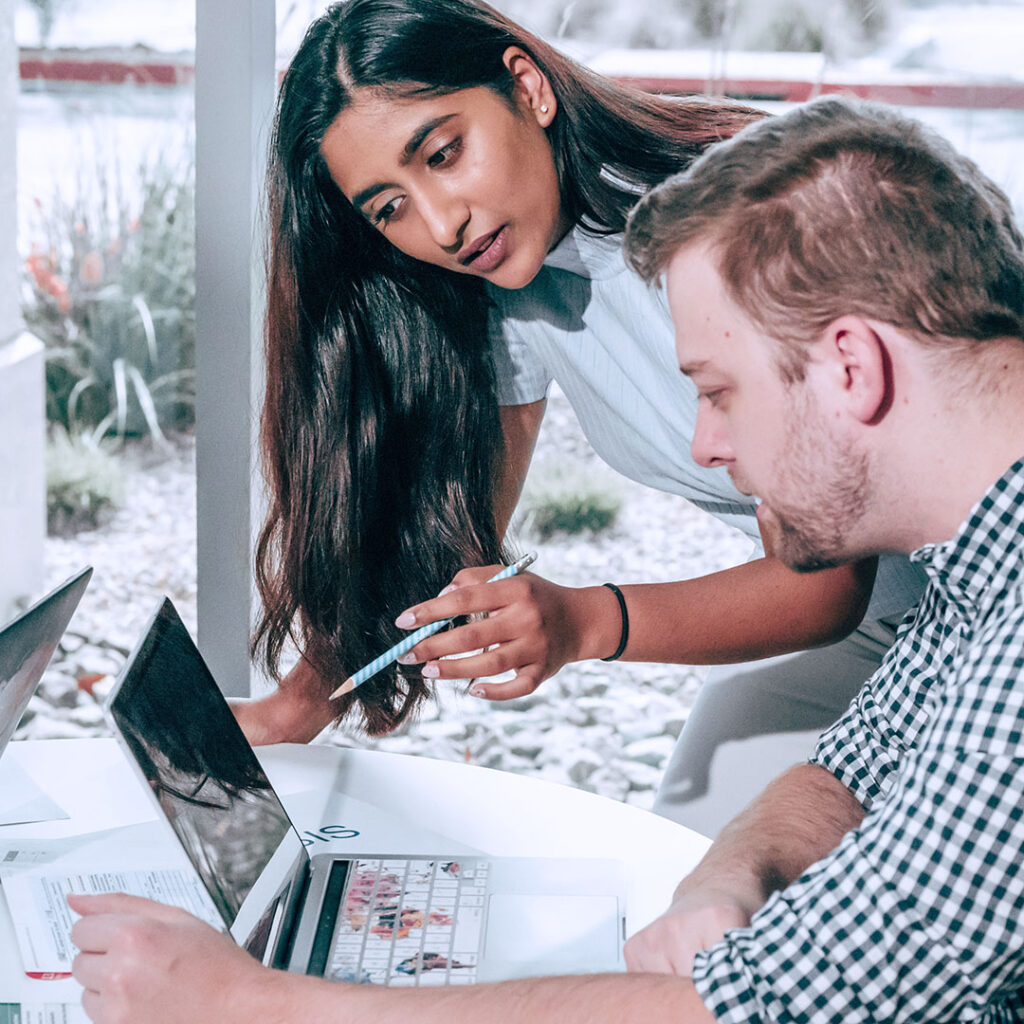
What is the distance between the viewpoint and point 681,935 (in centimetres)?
92

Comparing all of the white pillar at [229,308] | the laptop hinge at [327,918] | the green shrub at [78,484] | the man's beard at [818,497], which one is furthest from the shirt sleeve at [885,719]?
the green shrub at [78,484]

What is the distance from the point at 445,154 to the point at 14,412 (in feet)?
5.37

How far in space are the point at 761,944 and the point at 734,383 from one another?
1.38ft

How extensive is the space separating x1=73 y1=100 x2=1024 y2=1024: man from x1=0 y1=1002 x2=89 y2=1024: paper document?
9cm

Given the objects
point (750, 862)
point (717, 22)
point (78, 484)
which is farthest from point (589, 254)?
point (78, 484)

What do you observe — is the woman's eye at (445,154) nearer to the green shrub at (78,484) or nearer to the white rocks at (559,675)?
the white rocks at (559,675)

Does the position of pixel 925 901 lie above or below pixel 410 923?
above

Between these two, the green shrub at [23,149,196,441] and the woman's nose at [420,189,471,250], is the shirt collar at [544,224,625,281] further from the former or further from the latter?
the green shrub at [23,149,196,441]

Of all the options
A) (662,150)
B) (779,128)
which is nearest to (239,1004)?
A: (779,128)

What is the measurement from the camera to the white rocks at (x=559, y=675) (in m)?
2.74

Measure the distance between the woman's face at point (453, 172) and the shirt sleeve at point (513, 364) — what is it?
0.23 metres

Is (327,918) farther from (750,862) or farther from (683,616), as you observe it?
(683,616)

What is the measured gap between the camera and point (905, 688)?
1106 mm

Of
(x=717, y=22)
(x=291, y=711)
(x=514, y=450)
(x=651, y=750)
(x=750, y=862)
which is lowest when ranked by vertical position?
(x=651, y=750)
